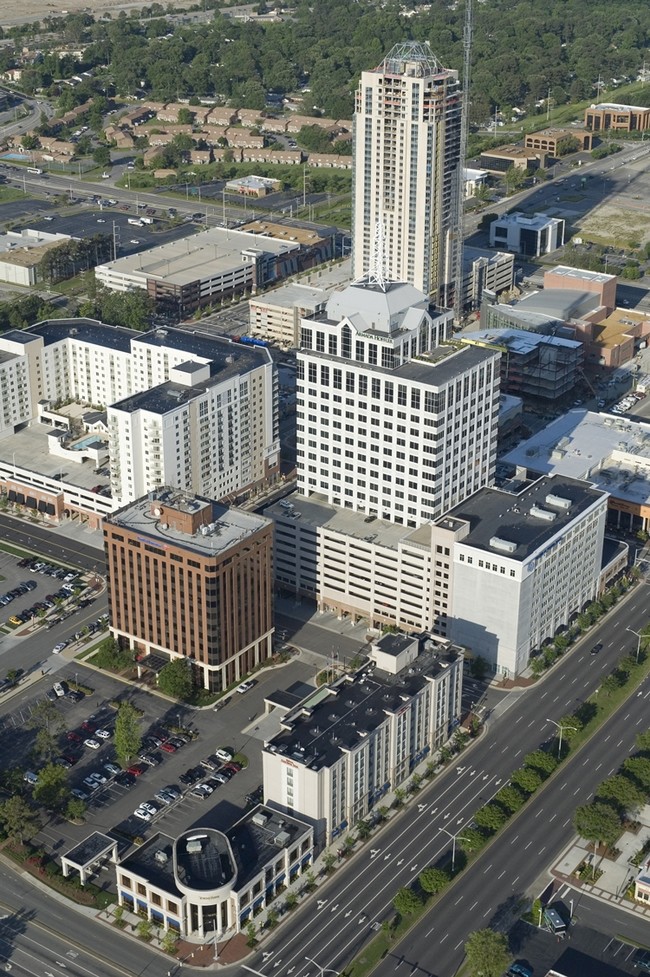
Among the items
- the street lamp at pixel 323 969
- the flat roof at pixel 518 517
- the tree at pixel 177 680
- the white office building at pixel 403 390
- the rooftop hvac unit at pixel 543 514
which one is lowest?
the street lamp at pixel 323 969

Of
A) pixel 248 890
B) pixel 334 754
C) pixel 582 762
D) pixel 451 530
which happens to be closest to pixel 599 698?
pixel 582 762

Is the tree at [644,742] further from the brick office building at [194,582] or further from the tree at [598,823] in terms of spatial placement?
the brick office building at [194,582]

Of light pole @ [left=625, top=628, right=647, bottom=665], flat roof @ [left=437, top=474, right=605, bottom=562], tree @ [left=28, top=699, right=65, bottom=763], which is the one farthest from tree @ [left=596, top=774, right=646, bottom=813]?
tree @ [left=28, top=699, right=65, bottom=763]

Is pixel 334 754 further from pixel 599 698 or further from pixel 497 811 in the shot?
pixel 599 698

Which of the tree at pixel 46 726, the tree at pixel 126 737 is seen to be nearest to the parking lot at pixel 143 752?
the tree at pixel 46 726

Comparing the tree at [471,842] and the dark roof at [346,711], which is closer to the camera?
the dark roof at [346,711]

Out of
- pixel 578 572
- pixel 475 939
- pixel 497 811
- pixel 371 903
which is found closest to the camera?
pixel 475 939
